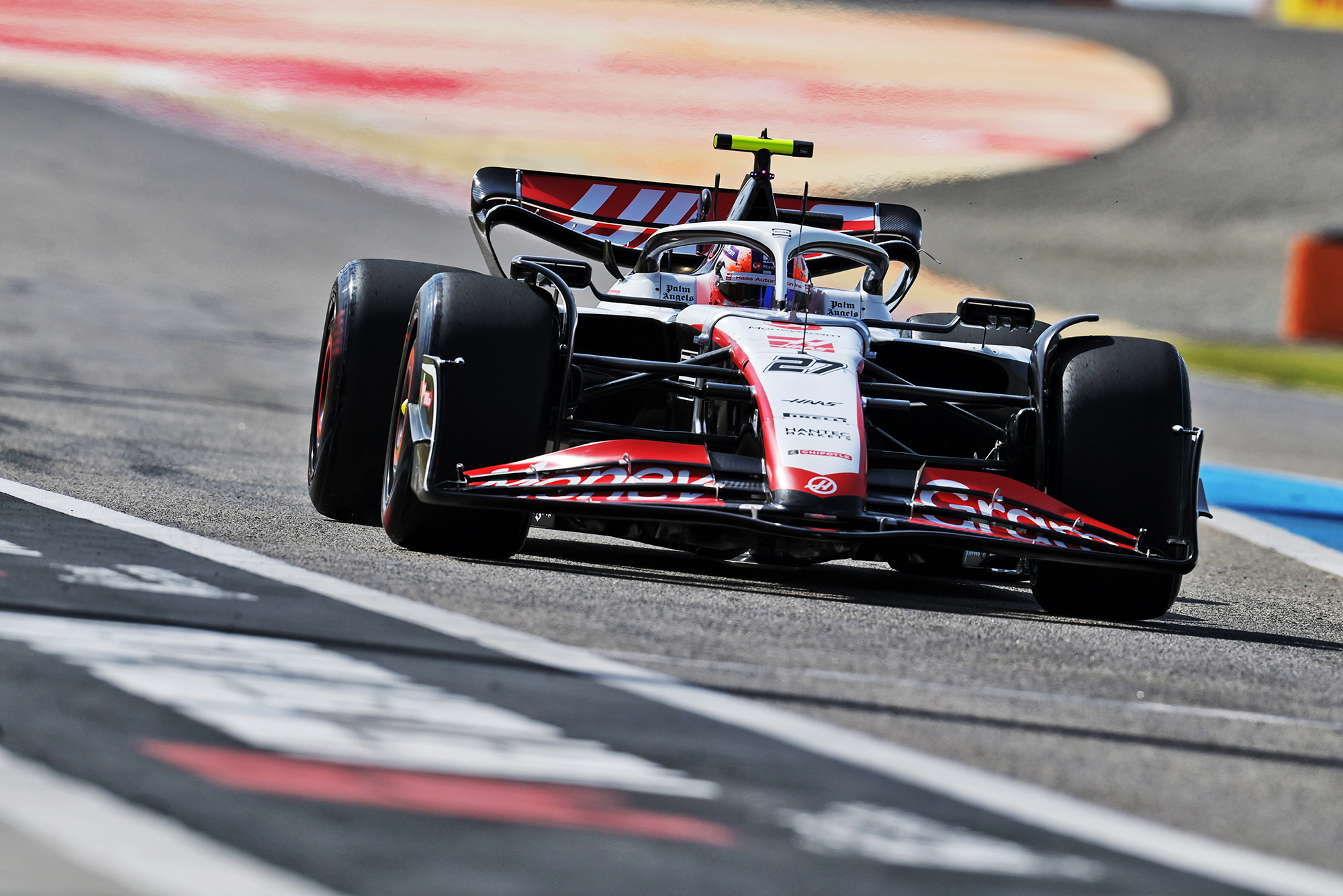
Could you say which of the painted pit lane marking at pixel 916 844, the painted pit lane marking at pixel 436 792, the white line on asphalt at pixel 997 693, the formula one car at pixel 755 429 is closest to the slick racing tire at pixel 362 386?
the formula one car at pixel 755 429

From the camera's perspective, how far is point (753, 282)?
26.4ft

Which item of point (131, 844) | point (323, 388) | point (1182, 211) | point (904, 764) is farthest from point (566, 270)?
point (1182, 211)

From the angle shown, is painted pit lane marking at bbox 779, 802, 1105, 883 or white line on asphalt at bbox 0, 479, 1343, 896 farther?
white line on asphalt at bbox 0, 479, 1343, 896

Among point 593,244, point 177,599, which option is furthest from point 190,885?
point 593,244

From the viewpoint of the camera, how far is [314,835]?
9.98 ft

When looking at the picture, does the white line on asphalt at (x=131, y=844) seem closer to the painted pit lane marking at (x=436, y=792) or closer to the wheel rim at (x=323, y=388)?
the painted pit lane marking at (x=436, y=792)

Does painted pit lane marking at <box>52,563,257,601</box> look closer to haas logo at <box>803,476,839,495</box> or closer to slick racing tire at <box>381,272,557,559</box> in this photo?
slick racing tire at <box>381,272,557,559</box>

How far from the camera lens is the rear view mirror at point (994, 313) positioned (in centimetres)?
754

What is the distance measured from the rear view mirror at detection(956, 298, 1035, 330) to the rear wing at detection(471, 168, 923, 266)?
1.70m

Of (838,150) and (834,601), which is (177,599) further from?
(838,150)

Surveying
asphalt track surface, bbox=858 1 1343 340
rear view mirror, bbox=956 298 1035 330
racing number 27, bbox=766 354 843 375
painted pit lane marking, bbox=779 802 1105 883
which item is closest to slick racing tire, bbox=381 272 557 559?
racing number 27, bbox=766 354 843 375

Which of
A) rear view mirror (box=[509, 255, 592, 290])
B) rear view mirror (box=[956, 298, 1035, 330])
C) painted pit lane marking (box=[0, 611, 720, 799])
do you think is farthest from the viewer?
rear view mirror (box=[956, 298, 1035, 330])

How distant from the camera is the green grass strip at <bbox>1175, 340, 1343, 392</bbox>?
2044 cm

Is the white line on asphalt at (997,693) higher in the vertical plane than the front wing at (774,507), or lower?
lower
